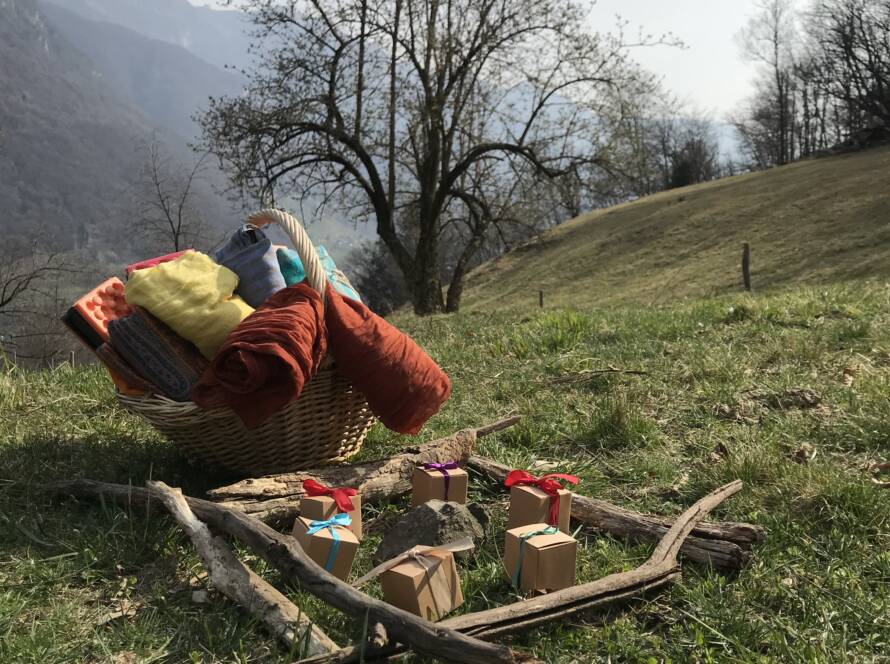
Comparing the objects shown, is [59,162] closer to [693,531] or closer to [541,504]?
[541,504]

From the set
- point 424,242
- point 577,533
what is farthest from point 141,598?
point 424,242

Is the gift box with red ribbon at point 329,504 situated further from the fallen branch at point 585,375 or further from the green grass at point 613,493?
the fallen branch at point 585,375

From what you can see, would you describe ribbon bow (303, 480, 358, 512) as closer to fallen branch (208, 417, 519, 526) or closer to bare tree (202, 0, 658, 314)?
fallen branch (208, 417, 519, 526)

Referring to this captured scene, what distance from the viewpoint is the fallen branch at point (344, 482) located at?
2.43 metres

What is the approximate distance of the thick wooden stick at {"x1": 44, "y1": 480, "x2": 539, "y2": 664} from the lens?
4.91 feet

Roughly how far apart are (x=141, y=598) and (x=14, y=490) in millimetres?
1212

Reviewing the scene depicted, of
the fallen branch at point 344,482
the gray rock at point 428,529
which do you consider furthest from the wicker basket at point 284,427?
the gray rock at point 428,529

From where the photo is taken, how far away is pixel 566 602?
1.80m

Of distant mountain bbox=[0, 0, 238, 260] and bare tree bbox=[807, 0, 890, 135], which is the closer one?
bare tree bbox=[807, 0, 890, 135]

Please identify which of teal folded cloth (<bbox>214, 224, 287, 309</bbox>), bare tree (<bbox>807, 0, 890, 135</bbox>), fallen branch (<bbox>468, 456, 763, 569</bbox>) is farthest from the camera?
bare tree (<bbox>807, 0, 890, 135</bbox>)

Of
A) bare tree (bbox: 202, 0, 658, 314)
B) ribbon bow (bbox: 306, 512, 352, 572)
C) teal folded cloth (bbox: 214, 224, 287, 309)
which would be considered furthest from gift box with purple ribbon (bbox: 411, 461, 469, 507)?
bare tree (bbox: 202, 0, 658, 314)

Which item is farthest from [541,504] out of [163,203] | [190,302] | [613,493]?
[163,203]

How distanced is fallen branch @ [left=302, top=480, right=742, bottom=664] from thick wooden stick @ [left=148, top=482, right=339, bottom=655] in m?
0.14

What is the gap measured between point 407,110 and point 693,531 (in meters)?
16.8
